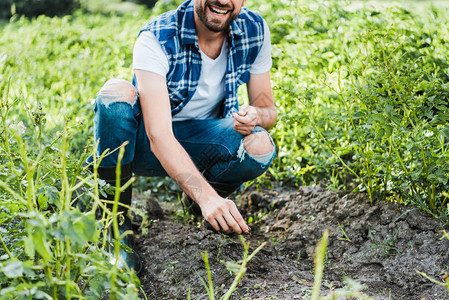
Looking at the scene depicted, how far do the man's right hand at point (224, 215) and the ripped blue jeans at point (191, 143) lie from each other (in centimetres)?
58

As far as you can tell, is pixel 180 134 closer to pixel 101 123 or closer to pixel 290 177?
pixel 101 123

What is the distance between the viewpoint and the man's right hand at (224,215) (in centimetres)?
167

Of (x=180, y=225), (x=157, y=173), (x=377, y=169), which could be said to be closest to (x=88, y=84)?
(x=157, y=173)

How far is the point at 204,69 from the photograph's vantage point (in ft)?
7.69

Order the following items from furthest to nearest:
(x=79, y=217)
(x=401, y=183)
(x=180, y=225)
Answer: (x=180, y=225) → (x=401, y=183) → (x=79, y=217)

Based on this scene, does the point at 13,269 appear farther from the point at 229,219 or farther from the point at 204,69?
the point at 204,69

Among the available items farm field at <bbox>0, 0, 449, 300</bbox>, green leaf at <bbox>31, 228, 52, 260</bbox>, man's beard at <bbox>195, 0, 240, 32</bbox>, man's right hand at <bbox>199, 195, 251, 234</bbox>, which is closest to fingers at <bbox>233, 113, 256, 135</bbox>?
farm field at <bbox>0, 0, 449, 300</bbox>

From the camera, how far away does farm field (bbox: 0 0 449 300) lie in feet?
4.14

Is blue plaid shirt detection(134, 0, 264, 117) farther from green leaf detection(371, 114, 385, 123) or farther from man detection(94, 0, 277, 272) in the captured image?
green leaf detection(371, 114, 385, 123)

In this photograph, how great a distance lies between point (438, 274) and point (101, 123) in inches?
57.3

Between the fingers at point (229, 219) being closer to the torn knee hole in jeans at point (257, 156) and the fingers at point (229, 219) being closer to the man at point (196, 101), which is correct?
the man at point (196, 101)

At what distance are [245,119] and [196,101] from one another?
0.95 feet

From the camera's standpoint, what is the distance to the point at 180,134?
2373mm

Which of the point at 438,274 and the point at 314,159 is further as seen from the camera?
the point at 314,159
